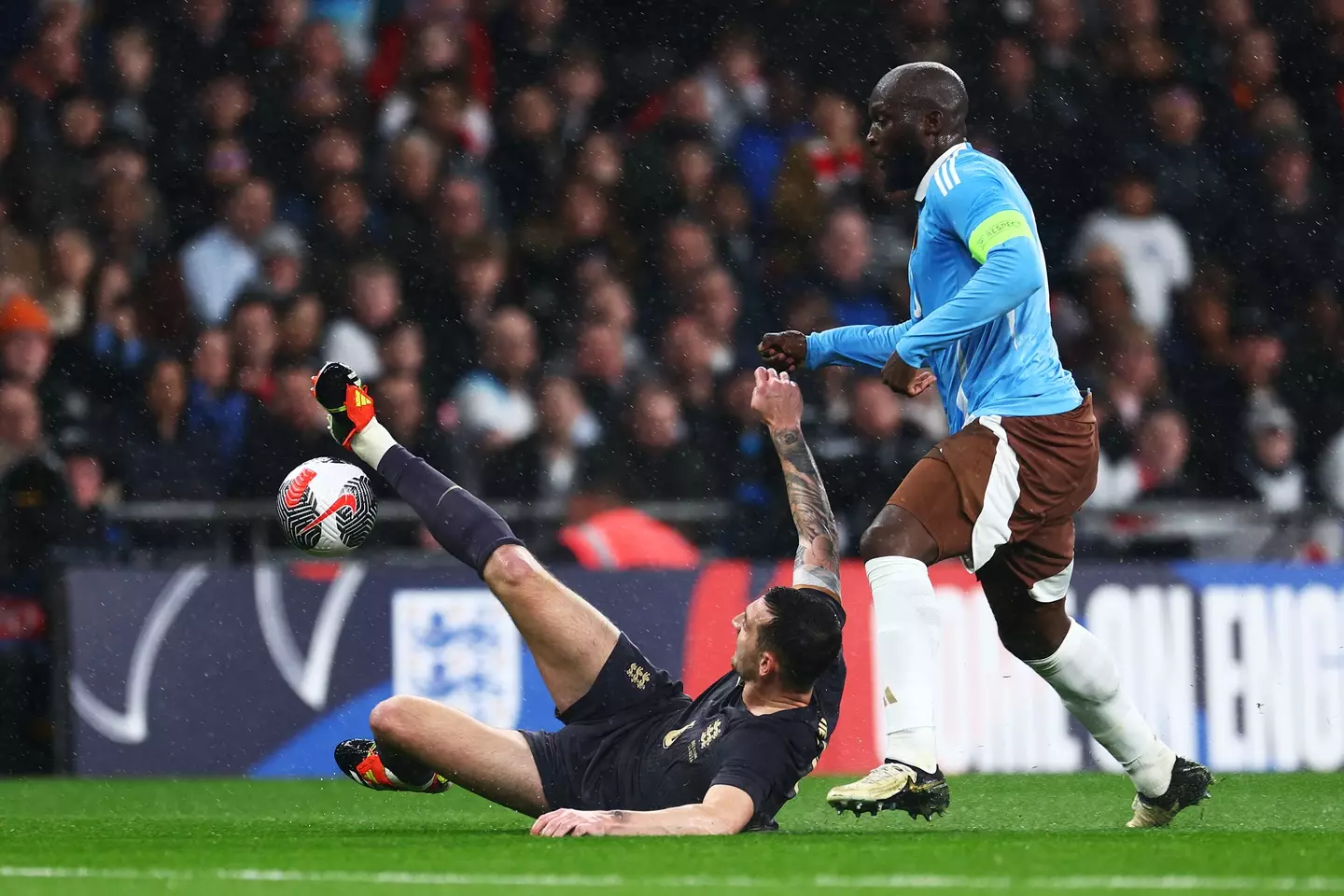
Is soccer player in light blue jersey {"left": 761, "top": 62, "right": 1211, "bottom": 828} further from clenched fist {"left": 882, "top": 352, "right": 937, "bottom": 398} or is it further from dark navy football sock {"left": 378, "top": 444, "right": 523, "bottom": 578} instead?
dark navy football sock {"left": 378, "top": 444, "right": 523, "bottom": 578}

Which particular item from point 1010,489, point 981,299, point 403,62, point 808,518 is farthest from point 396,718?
point 403,62

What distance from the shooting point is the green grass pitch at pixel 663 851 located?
14.5 feet

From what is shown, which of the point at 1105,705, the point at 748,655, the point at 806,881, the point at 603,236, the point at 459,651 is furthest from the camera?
the point at 603,236

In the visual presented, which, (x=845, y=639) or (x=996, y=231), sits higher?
(x=996, y=231)

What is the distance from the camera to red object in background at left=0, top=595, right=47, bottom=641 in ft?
30.9

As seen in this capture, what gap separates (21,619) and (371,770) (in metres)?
3.76

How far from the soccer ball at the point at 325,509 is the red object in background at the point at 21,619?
325 cm

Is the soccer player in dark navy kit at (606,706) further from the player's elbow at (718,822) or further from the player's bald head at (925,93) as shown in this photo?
the player's bald head at (925,93)

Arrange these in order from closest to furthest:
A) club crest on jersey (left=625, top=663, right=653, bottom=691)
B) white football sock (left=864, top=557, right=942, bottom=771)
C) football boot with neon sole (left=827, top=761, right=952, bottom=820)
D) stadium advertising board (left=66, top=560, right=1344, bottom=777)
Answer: football boot with neon sole (left=827, top=761, right=952, bottom=820) → white football sock (left=864, top=557, right=942, bottom=771) → club crest on jersey (left=625, top=663, right=653, bottom=691) → stadium advertising board (left=66, top=560, right=1344, bottom=777)

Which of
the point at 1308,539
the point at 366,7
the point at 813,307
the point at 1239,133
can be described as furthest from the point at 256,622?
the point at 1239,133

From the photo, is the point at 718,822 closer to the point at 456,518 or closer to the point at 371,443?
the point at 456,518

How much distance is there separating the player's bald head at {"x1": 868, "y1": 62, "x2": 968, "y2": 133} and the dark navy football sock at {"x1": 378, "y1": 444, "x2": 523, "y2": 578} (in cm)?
166

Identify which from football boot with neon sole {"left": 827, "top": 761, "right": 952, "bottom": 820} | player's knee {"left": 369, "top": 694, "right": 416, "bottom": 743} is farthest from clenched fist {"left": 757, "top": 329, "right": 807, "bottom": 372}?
player's knee {"left": 369, "top": 694, "right": 416, "bottom": 743}

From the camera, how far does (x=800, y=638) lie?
5.70m
